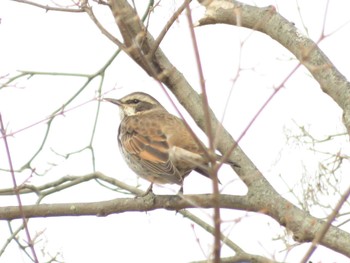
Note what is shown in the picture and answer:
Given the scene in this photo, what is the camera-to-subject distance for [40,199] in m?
7.66

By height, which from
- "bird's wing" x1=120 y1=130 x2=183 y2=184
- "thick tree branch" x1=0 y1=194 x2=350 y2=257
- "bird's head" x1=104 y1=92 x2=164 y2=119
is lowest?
"thick tree branch" x1=0 y1=194 x2=350 y2=257

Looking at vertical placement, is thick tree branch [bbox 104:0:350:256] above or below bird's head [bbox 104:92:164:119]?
below

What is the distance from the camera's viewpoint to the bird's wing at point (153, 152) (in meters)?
7.69

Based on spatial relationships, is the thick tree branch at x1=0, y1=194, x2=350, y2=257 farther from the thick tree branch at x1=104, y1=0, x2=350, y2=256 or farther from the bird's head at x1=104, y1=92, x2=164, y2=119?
the bird's head at x1=104, y1=92, x2=164, y2=119

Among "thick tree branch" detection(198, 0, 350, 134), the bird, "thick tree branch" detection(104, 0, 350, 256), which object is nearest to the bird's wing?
the bird

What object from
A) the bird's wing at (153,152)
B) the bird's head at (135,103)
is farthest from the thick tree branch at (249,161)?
the bird's head at (135,103)

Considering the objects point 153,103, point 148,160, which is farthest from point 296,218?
point 153,103

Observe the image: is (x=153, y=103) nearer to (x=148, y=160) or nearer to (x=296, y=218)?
(x=148, y=160)

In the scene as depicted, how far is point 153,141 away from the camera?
27.8 ft

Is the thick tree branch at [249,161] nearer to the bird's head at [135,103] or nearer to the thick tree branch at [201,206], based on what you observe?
the thick tree branch at [201,206]

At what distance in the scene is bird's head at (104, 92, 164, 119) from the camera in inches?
383

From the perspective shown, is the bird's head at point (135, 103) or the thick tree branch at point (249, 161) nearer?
the thick tree branch at point (249, 161)

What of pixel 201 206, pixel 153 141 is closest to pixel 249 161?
pixel 201 206

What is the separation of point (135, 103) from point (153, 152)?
1681 millimetres
